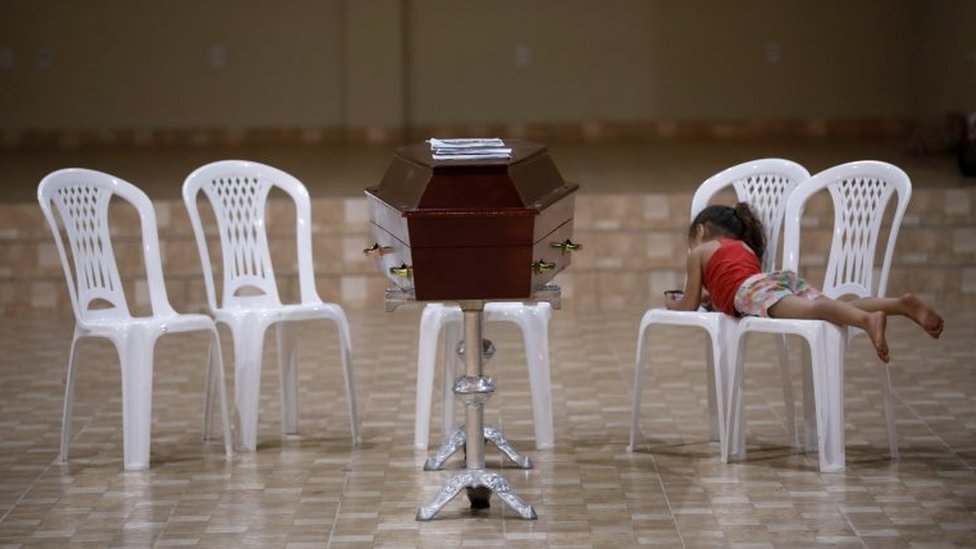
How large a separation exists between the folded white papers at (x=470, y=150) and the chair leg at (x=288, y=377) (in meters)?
1.43

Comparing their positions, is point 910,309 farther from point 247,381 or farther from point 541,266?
point 247,381

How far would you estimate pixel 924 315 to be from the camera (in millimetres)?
A: 5559

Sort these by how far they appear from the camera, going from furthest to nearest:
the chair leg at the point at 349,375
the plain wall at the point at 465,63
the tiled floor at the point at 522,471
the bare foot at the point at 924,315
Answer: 1. the plain wall at the point at 465,63
2. the chair leg at the point at 349,375
3. the bare foot at the point at 924,315
4. the tiled floor at the point at 522,471

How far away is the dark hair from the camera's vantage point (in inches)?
237

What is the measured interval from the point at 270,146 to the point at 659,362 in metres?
5.69

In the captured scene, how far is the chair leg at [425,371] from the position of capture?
6020mm

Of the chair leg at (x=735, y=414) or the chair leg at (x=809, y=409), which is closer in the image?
the chair leg at (x=735, y=414)

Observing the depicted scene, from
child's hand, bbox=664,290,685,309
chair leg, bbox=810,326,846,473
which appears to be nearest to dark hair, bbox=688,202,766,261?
child's hand, bbox=664,290,685,309

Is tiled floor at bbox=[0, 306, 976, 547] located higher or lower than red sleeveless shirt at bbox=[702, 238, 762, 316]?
lower

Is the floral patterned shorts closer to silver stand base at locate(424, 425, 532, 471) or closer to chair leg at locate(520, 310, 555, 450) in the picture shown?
chair leg at locate(520, 310, 555, 450)

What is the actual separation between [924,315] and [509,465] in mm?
1403

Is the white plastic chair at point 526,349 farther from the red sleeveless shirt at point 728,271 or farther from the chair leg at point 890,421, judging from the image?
the chair leg at point 890,421

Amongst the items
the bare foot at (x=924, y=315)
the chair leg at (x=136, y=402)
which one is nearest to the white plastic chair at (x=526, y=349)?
the chair leg at (x=136, y=402)

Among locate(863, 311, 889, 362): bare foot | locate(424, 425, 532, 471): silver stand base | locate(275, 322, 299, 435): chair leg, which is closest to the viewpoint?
locate(863, 311, 889, 362): bare foot
